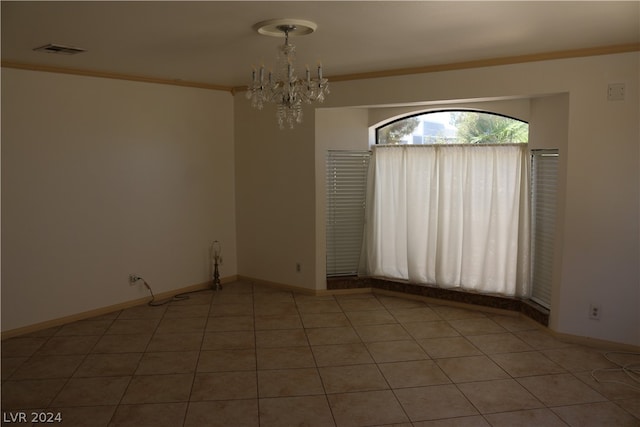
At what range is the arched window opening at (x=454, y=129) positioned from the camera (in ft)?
16.5

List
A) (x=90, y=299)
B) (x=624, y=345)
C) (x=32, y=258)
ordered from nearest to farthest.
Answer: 1. (x=624, y=345)
2. (x=32, y=258)
3. (x=90, y=299)

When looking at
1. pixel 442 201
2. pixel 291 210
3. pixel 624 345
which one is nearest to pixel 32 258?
pixel 291 210

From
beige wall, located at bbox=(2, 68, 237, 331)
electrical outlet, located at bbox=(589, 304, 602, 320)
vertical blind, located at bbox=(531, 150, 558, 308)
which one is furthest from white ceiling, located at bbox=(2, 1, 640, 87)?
electrical outlet, located at bbox=(589, 304, 602, 320)

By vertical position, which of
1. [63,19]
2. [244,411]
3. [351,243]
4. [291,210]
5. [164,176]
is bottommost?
[244,411]

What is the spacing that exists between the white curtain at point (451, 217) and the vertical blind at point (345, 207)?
111 millimetres

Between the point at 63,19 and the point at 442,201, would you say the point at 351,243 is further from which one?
the point at 63,19

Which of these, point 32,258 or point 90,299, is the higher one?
point 32,258

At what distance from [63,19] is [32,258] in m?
2.33

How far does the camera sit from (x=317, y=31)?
3436mm

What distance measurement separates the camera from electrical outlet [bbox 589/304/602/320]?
4.20 meters

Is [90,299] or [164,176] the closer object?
[90,299]

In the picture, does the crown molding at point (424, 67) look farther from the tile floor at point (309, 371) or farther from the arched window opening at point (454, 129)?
the tile floor at point (309, 371)

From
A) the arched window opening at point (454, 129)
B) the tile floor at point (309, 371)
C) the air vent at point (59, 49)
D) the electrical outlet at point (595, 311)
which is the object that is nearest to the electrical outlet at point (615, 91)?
the arched window opening at point (454, 129)

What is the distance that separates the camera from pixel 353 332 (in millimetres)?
4648
